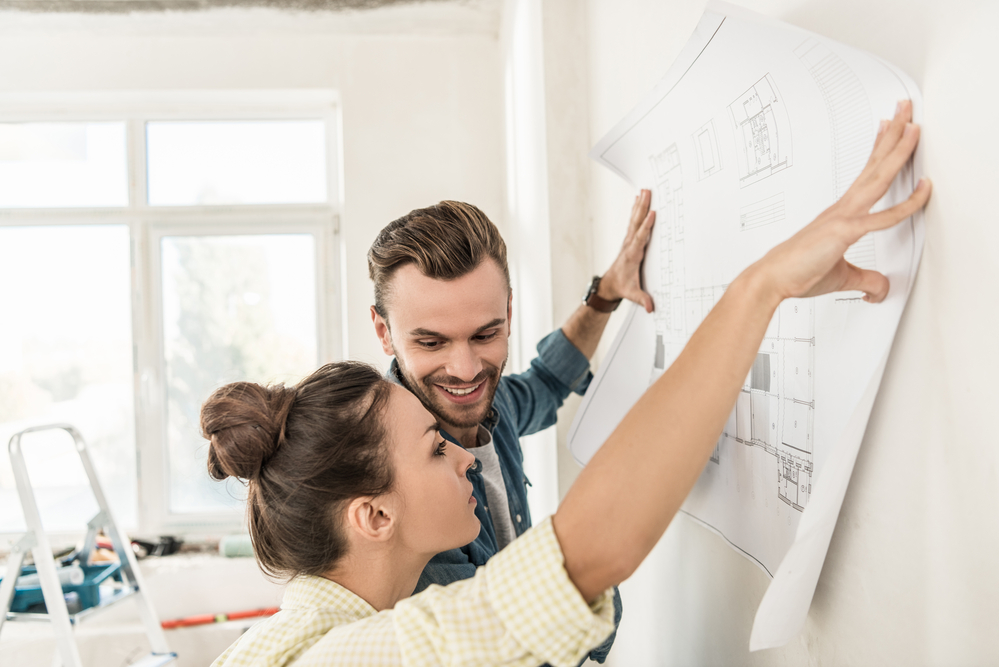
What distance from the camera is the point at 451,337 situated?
40.0 inches

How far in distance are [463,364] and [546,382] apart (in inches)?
15.1

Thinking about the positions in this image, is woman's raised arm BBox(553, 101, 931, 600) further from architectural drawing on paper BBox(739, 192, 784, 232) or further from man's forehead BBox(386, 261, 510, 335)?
man's forehead BBox(386, 261, 510, 335)

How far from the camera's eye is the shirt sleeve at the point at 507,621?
18.9 inches

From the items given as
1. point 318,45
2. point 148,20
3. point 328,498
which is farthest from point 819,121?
point 148,20

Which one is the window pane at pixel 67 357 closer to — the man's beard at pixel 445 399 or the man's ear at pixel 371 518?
the man's beard at pixel 445 399

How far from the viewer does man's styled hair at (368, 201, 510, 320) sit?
1.01 meters

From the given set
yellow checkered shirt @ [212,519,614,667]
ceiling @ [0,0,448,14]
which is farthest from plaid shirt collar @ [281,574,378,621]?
ceiling @ [0,0,448,14]

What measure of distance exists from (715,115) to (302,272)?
2.78 m

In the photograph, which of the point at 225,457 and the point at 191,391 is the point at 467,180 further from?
the point at 225,457

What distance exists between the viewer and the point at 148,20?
8.88ft

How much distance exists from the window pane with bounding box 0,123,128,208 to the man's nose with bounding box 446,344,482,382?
2.84m

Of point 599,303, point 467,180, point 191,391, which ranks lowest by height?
point 191,391

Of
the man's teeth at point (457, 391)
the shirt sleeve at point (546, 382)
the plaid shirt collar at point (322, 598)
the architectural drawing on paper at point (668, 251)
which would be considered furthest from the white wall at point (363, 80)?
the plaid shirt collar at point (322, 598)

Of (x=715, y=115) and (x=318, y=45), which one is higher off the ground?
(x=318, y=45)
